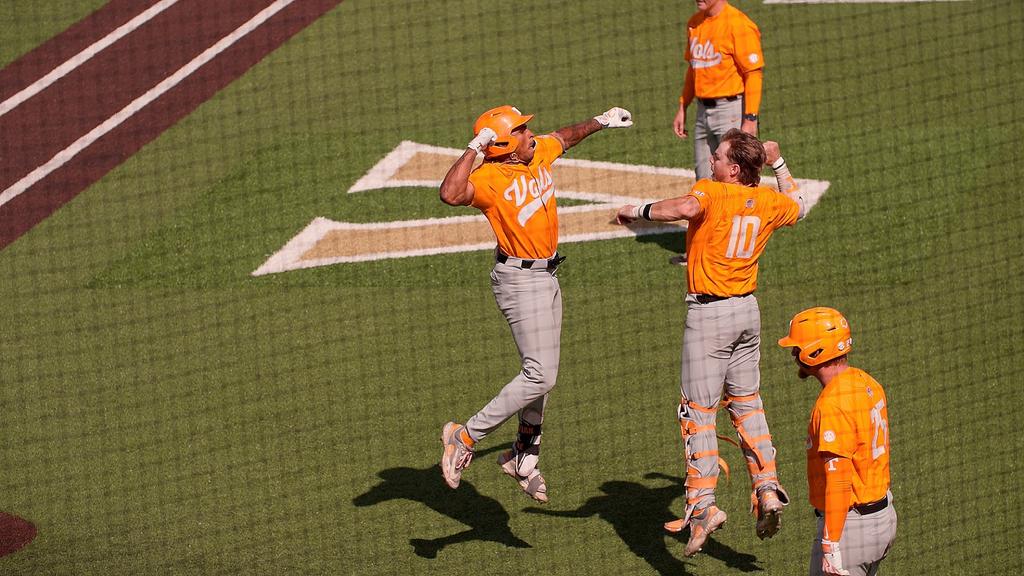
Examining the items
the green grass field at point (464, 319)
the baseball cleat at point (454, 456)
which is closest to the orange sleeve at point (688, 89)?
the green grass field at point (464, 319)

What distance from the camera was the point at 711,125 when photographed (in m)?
11.9

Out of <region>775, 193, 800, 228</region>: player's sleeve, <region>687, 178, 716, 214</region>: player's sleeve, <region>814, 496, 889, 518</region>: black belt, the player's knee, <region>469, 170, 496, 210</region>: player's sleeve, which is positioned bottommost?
<region>814, 496, 889, 518</region>: black belt

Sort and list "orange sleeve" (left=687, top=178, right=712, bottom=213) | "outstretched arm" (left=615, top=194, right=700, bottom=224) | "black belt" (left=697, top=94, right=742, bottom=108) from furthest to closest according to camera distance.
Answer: "black belt" (left=697, top=94, right=742, bottom=108) → "orange sleeve" (left=687, top=178, right=712, bottom=213) → "outstretched arm" (left=615, top=194, right=700, bottom=224)

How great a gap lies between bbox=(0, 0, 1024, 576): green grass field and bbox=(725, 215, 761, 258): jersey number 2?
1.74 meters

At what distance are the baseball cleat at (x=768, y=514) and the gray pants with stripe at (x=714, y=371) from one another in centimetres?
9

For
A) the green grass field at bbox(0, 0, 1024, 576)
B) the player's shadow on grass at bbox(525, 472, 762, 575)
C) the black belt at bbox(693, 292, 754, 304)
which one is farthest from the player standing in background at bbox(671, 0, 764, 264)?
the black belt at bbox(693, 292, 754, 304)

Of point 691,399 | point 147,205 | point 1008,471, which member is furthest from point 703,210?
point 147,205

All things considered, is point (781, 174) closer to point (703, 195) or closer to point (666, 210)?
point (703, 195)

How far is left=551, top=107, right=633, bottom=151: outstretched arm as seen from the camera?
865 centimetres

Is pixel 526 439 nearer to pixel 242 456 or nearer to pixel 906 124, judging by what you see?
pixel 242 456

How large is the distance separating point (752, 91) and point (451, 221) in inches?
114

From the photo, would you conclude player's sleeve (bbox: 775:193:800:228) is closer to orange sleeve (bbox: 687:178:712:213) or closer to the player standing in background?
orange sleeve (bbox: 687:178:712:213)

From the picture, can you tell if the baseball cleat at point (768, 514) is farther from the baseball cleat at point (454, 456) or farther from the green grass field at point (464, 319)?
the baseball cleat at point (454, 456)

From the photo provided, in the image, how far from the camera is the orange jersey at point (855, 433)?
6473 millimetres
